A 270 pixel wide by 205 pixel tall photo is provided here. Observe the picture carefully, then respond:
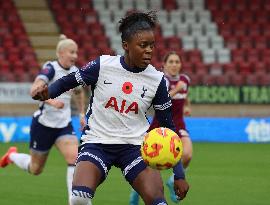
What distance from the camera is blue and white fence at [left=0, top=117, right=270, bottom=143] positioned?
63.2 ft

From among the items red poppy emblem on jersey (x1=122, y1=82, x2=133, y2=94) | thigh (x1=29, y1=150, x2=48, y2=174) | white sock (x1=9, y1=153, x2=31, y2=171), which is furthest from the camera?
white sock (x1=9, y1=153, x2=31, y2=171)

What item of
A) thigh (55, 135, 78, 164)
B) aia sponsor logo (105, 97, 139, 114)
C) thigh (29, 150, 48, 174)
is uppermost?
aia sponsor logo (105, 97, 139, 114)

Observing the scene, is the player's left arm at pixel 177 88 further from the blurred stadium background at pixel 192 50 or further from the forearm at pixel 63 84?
the blurred stadium background at pixel 192 50

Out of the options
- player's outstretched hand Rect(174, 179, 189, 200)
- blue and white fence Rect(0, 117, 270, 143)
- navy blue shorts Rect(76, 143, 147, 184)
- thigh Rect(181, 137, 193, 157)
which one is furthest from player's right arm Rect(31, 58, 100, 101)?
blue and white fence Rect(0, 117, 270, 143)

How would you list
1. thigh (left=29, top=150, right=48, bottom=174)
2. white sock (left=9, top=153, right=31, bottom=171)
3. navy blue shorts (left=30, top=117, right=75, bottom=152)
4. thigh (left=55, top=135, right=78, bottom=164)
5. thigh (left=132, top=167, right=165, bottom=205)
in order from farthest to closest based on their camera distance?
1. white sock (left=9, top=153, right=31, bottom=171)
2. thigh (left=29, top=150, right=48, bottom=174)
3. navy blue shorts (left=30, top=117, right=75, bottom=152)
4. thigh (left=55, top=135, right=78, bottom=164)
5. thigh (left=132, top=167, right=165, bottom=205)

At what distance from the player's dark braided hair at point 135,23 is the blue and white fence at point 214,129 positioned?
42.6ft

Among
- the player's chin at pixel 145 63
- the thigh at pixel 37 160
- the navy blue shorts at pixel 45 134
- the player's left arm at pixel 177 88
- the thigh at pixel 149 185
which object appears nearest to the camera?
the thigh at pixel 149 185

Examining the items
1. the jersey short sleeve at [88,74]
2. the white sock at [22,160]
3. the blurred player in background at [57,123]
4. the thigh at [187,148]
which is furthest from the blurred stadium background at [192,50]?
the jersey short sleeve at [88,74]

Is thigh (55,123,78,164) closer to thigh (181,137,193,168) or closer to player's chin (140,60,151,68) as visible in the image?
thigh (181,137,193,168)

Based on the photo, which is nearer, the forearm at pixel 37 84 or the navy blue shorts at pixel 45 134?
the forearm at pixel 37 84

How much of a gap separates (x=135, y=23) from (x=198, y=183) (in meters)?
5.95

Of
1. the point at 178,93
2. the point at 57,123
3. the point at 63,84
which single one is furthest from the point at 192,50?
the point at 63,84

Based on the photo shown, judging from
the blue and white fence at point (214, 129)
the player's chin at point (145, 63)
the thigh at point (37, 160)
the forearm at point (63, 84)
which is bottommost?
the blue and white fence at point (214, 129)

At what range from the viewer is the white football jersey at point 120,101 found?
629 centimetres
